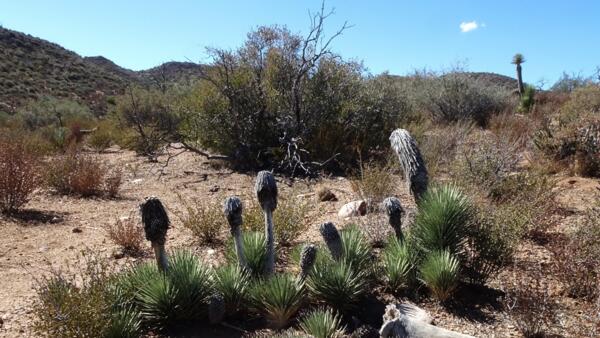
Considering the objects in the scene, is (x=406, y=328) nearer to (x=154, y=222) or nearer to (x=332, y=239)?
(x=332, y=239)

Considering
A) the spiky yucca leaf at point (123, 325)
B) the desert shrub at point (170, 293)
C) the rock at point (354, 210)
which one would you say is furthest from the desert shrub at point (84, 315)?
the rock at point (354, 210)

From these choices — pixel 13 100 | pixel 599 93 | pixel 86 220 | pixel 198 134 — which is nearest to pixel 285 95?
pixel 198 134

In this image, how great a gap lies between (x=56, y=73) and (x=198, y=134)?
32.7 metres

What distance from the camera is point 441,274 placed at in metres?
4.08

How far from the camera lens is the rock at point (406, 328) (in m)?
3.45

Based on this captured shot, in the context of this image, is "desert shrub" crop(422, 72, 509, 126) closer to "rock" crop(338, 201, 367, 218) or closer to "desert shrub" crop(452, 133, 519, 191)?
"desert shrub" crop(452, 133, 519, 191)

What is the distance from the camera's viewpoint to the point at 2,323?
414 centimetres

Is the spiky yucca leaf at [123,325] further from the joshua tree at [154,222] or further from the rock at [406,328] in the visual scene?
the rock at [406,328]

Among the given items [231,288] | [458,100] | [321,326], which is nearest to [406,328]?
[321,326]

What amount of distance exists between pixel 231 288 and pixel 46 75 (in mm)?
39023

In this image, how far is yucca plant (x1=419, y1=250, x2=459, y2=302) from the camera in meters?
4.09

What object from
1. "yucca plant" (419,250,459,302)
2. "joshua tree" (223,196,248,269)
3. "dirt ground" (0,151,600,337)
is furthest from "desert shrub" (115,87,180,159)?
"yucca plant" (419,250,459,302)

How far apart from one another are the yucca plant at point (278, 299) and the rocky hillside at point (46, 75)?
2793 centimetres

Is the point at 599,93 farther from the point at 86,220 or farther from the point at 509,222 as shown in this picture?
the point at 86,220
